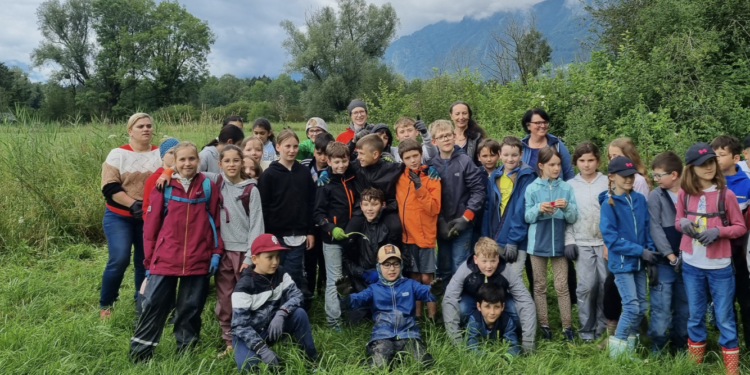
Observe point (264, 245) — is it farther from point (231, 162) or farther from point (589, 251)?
point (589, 251)

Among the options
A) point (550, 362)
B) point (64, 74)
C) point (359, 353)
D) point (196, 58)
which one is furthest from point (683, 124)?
point (64, 74)

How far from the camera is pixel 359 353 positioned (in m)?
3.61

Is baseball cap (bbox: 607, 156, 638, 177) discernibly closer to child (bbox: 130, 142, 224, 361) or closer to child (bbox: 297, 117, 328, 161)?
child (bbox: 297, 117, 328, 161)

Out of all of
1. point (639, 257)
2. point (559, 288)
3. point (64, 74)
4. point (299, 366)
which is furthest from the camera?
point (64, 74)

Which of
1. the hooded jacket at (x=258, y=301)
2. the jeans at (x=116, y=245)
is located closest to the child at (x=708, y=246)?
the hooded jacket at (x=258, y=301)

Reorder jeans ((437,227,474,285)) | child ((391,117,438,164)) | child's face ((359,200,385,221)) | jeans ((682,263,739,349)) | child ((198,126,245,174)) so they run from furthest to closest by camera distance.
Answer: child ((391,117,438,164)) → child ((198,126,245,174)) → jeans ((437,227,474,285)) → child's face ((359,200,385,221)) → jeans ((682,263,739,349))

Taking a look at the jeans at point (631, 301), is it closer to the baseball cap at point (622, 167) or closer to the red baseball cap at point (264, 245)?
the baseball cap at point (622, 167)

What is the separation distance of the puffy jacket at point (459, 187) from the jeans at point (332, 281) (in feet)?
3.38

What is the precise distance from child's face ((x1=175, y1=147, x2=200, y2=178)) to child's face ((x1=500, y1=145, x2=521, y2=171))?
256cm

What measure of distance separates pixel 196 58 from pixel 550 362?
4434 centimetres

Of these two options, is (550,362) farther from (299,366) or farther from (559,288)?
(299,366)

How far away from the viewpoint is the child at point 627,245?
3449mm

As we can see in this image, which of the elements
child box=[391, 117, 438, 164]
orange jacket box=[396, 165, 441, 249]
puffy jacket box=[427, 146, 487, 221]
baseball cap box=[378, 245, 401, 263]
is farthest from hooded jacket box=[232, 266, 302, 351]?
child box=[391, 117, 438, 164]

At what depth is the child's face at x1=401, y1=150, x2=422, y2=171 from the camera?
13.2ft
